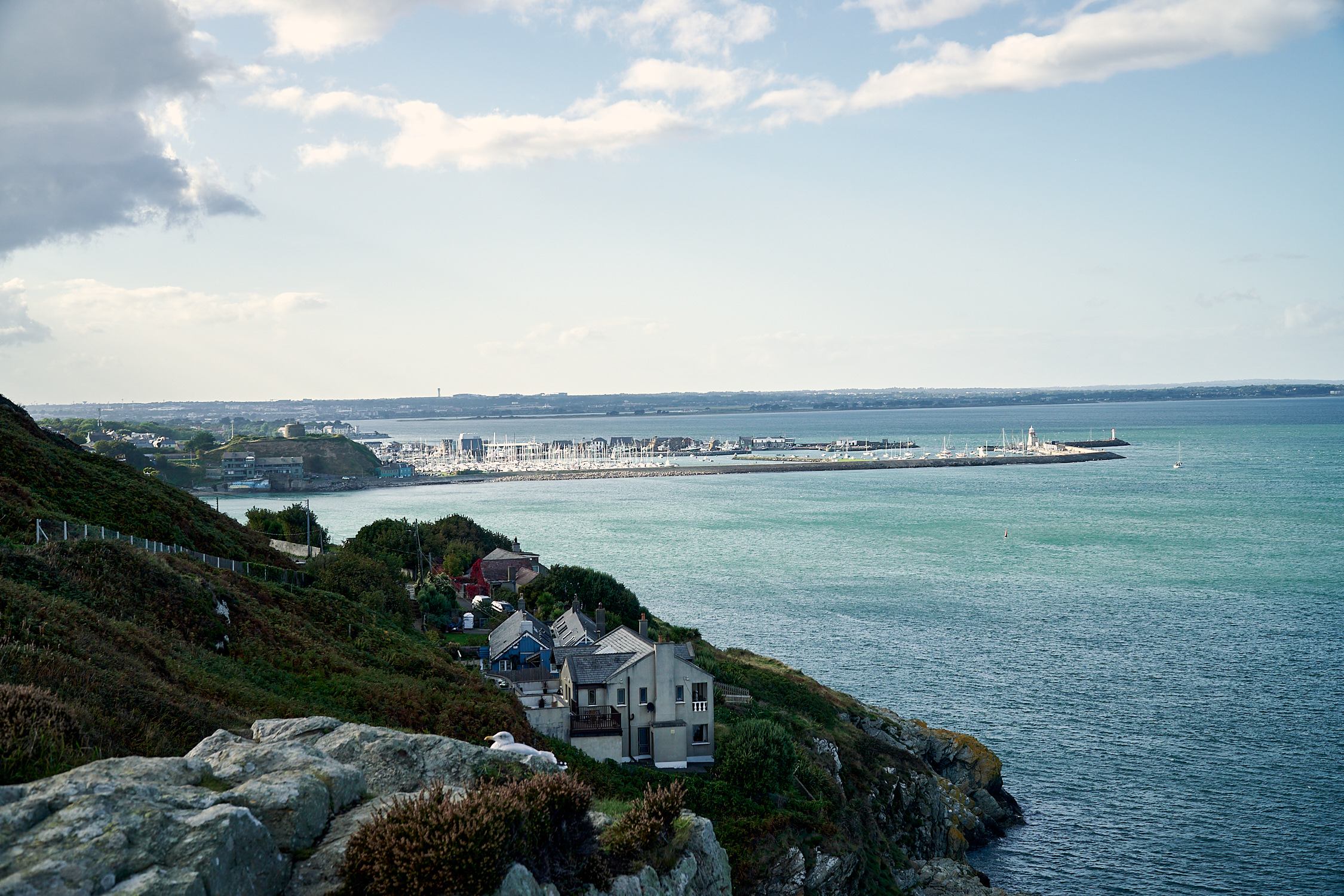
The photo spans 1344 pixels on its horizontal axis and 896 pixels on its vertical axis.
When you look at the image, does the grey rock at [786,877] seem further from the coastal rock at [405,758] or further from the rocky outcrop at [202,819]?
the rocky outcrop at [202,819]

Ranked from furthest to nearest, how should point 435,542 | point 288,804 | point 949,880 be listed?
point 435,542
point 949,880
point 288,804

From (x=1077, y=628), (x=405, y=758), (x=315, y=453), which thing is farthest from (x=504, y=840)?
(x=315, y=453)

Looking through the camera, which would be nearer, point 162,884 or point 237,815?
point 162,884

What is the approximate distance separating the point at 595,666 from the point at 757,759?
16.0 feet

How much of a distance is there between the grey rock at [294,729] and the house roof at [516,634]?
19442 mm

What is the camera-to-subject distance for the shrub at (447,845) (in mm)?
7207

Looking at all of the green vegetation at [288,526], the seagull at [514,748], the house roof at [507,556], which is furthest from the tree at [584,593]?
the seagull at [514,748]

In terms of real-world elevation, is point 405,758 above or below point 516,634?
above

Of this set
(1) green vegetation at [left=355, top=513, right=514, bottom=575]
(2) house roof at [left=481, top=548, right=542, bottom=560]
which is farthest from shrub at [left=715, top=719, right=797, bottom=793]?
(2) house roof at [left=481, top=548, right=542, bottom=560]

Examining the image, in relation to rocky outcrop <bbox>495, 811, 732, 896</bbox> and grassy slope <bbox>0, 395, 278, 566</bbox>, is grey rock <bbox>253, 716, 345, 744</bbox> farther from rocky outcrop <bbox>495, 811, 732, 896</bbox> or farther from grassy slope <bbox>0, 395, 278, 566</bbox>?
grassy slope <bbox>0, 395, 278, 566</bbox>

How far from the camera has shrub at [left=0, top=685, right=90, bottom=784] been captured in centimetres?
731

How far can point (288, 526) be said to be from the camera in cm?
5119

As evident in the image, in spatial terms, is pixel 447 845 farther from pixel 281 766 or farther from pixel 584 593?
pixel 584 593

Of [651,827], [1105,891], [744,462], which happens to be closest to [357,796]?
[651,827]
